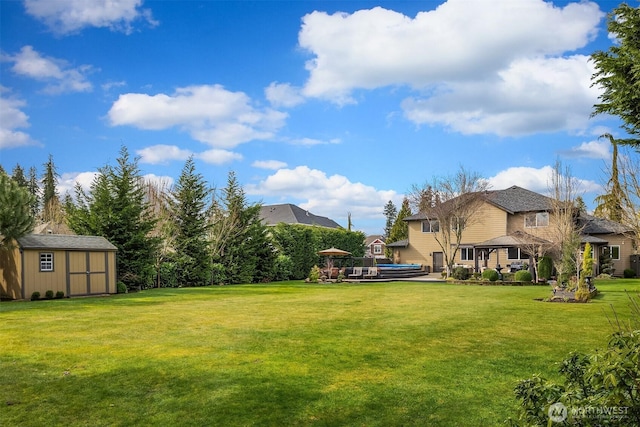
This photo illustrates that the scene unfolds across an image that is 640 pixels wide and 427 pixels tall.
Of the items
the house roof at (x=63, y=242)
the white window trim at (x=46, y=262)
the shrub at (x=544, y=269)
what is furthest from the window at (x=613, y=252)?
the white window trim at (x=46, y=262)

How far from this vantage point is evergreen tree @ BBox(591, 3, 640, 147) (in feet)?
26.4

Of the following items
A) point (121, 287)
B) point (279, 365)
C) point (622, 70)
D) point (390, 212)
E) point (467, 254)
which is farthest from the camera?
point (390, 212)

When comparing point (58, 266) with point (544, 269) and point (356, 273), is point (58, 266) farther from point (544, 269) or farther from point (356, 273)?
point (544, 269)

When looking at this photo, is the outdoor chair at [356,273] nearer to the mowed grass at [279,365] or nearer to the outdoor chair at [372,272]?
the outdoor chair at [372,272]

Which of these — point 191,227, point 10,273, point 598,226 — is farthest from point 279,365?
point 598,226

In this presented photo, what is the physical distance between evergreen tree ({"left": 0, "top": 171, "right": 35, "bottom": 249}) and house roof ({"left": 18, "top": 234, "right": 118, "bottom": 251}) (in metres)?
0.56

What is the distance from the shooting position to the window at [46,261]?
18734mm

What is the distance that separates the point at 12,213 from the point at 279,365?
50.7 feet

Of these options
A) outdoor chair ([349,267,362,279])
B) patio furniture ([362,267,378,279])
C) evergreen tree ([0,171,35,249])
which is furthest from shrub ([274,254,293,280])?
evergreen tree ([0,171,35,249])

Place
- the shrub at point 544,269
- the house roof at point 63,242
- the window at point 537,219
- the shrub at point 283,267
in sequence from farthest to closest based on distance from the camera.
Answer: the window at point 537,219, the shrub at point 283,267, the shrub at point 544,269, the house roof at point 63,242

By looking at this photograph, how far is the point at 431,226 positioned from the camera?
39250 mm

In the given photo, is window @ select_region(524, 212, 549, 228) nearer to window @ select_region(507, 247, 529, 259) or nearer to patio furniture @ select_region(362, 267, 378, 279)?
window @ select_region(507, 247, 529, 259)

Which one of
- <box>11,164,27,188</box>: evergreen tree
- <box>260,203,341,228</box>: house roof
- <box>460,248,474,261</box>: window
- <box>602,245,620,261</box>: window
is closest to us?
<box>602,245,620,261</box>: window

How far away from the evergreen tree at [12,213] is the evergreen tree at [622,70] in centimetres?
1948
